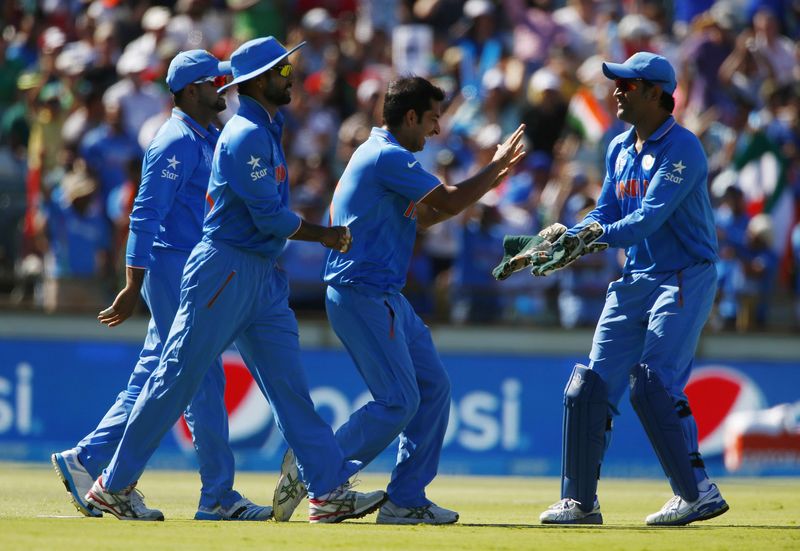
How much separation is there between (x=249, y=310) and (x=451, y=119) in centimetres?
967

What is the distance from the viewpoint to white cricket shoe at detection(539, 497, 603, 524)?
8.19 metres

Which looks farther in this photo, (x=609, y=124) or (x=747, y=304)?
Answer: (x=609, y=124)

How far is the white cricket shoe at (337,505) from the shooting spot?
791 centimetres

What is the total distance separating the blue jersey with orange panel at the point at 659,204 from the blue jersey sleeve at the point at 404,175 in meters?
0.89

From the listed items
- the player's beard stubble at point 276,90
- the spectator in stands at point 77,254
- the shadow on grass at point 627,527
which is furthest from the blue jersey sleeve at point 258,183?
the spectator in stands at point 77,254

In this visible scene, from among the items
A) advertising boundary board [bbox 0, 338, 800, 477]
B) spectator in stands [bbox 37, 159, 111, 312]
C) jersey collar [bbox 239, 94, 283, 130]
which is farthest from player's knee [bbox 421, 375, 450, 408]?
spectator in stands [bbox 37, 159, 111, 312]

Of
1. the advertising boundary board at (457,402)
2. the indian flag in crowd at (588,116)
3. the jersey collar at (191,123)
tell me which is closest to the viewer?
the jersey collar at (191,123)

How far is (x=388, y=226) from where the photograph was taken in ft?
26.7

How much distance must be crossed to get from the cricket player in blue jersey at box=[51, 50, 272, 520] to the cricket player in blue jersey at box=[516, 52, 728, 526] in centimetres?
186

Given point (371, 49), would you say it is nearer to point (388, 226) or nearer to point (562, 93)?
point (562, 93)

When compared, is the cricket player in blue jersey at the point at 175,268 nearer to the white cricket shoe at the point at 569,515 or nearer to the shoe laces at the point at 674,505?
the white cricket shoe at the point at 569,515

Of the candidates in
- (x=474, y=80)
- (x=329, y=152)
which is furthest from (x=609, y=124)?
(x=329, y=152)

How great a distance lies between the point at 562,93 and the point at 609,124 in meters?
0.97

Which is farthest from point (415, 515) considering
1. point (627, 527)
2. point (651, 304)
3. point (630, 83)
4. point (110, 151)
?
point (110, 151)
